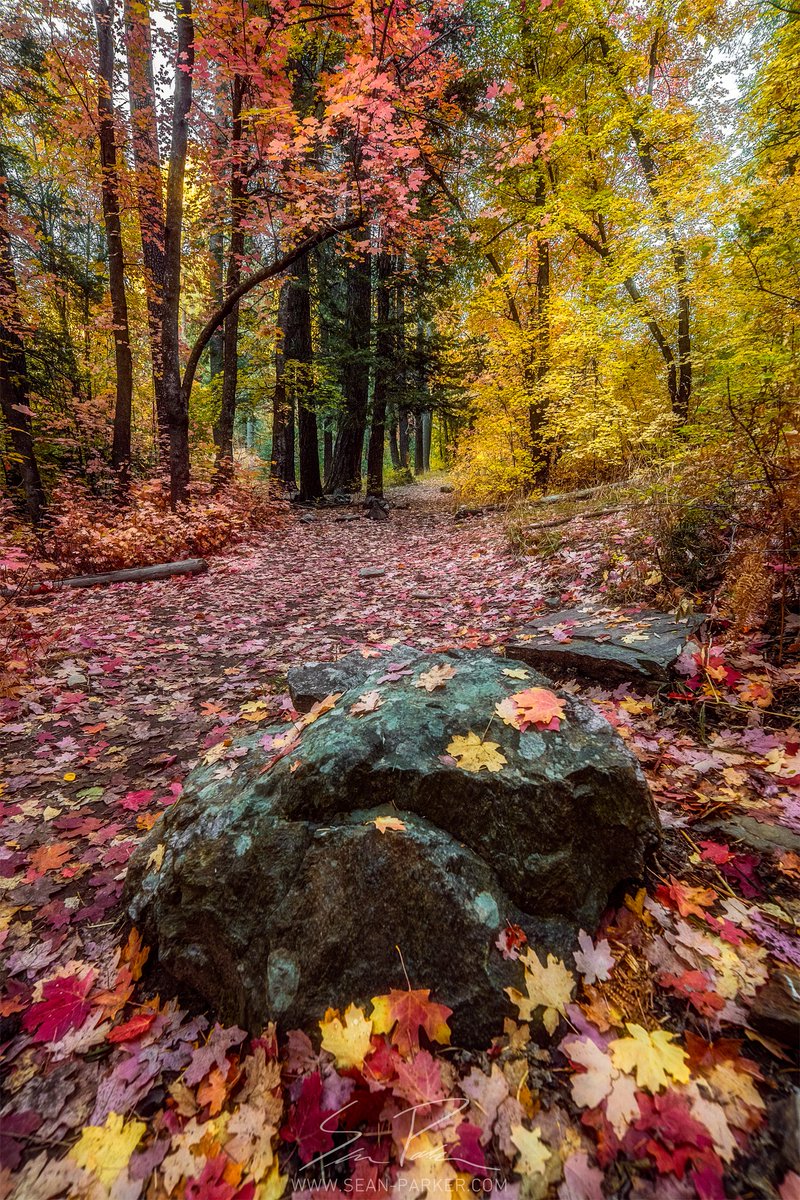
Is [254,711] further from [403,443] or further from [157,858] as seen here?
[403,443]

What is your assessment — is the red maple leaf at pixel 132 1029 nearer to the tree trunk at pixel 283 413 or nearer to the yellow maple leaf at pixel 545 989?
the yellow maple leaf at pixel 545 989

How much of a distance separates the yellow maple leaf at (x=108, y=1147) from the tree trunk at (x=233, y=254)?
1073 cm

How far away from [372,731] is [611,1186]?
135 cm

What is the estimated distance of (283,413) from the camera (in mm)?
14125

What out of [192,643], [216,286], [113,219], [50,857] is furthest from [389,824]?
[216,286]

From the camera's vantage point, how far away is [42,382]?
1015 cm

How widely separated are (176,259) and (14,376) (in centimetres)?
370

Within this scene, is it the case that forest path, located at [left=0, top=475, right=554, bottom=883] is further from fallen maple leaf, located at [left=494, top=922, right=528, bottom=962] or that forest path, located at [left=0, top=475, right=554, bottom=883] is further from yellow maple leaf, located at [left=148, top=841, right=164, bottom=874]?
fallen maple leaf, located at [left=494, top=922, right=528, bottom=962]

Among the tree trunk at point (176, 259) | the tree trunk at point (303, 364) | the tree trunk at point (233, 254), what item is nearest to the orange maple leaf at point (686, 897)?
the tree trunk at point (176, 259)

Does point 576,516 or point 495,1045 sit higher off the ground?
point 576,516

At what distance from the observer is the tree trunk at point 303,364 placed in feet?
43.6

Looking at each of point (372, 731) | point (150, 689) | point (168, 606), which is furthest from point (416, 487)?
point (372, 731)

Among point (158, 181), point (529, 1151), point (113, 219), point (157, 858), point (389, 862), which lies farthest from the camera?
point (158, 181)

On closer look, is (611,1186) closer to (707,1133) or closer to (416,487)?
(707,1133)
